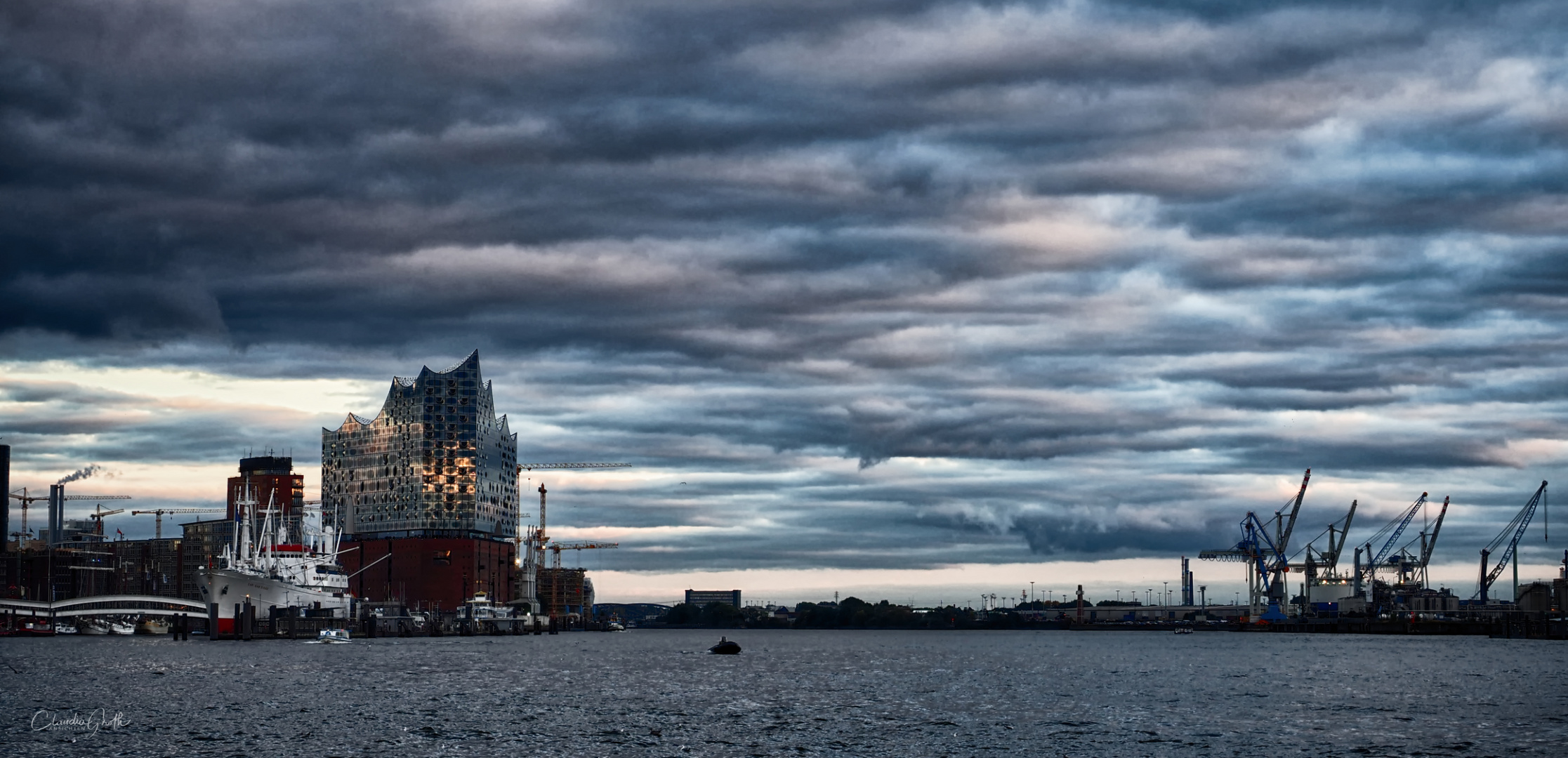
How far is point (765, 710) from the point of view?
109812mm

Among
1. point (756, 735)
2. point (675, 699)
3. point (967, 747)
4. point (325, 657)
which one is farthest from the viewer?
point (325, 657)

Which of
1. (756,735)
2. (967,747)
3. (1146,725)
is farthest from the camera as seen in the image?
(1146,725)

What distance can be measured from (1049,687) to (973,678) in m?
18.8

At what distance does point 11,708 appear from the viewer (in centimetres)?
10319

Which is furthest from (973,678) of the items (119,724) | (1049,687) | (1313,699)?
(119,724)

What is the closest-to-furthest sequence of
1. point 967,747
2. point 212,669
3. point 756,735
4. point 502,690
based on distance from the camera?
1. point 967,747
2. point 756,735
3. point 502,690
4. point 212,669

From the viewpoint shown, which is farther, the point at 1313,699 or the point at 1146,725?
the point at 1313,699

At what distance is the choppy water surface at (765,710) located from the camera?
275 feet

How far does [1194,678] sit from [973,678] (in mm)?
21793

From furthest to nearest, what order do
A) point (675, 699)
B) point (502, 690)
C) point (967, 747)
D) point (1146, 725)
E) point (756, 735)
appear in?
point (502, 690) → point (675, 699) → point (1146, 725) → point (756, 735) → point (967, 747)


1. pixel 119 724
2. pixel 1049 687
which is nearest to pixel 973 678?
pixel 1049 687

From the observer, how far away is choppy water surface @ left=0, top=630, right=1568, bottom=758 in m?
83.8

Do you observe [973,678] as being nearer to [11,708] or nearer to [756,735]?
[756,735]

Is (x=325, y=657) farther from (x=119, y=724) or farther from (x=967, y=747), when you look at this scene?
(x=967, y=747)
